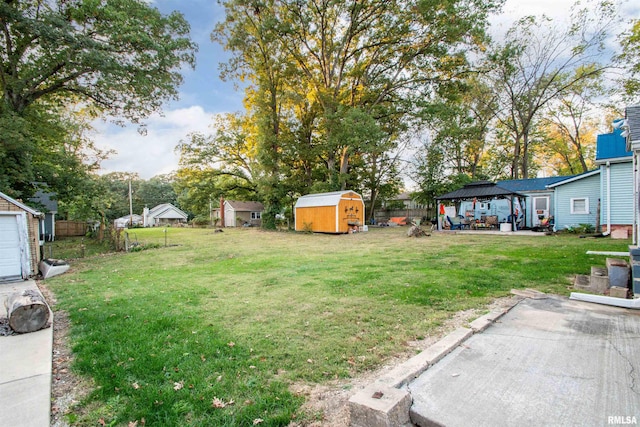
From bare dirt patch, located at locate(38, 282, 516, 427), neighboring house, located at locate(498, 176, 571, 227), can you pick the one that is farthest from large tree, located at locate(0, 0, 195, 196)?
neighboring house, located at locate(498, 176, 571, 227)

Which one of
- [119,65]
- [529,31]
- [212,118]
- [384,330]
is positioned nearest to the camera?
[384,330]

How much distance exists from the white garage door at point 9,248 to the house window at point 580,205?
22545mm

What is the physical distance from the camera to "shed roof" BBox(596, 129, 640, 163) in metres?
11.9

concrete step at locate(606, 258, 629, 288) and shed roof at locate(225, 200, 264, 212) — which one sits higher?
shed roof at locate(225, 200, 264, 212)

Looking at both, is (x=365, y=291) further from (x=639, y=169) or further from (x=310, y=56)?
(x=310, y=56)

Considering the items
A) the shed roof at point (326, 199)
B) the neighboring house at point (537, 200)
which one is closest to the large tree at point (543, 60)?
the neighboring house at point (537, 200)

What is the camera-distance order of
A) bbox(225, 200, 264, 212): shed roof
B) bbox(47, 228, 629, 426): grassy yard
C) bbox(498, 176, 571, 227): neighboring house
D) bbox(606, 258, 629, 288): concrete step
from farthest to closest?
bbox(225, 200, 264, 212): shed roof → bbox(498, 176, 571, 227): neighboring house → bbox(606, 258, 629, 288): concrete step → bbox(47, 228, 629, 426): grassy yard

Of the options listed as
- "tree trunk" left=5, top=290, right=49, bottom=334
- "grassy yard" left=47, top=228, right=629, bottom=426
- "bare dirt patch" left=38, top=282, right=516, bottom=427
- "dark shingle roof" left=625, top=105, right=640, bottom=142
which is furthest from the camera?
"dark shingle roof" left=625, top=105, right=640, bottom=142

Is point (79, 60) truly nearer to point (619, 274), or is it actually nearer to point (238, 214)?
point (619, 274)

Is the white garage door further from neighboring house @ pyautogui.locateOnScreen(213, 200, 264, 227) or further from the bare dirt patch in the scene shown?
neighboring house @ pyautogui.locateOnScreen(213, 200, 264, 227)

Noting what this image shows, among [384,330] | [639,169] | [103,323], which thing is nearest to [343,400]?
[384,330]

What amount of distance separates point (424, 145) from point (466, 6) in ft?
32.4

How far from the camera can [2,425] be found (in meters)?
2.15

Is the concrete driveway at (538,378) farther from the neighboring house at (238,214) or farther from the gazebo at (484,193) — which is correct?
the neighboring house at (238,214)
